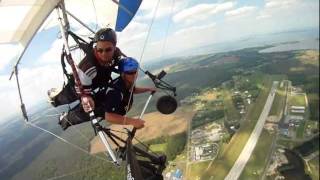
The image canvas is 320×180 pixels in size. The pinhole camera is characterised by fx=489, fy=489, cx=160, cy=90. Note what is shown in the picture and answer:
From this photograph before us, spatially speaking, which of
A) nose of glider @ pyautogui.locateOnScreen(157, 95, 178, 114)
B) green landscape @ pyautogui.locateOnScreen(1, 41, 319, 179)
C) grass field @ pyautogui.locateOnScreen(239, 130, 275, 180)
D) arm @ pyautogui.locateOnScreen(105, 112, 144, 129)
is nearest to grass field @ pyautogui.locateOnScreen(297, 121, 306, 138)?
green landscape @ pyautogui.locateOnScreen(1, 41, 319, 179)

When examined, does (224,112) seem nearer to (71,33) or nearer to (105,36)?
(71,33)

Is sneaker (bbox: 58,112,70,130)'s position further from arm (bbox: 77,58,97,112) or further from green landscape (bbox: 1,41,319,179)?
green landscape (bbox: 1,41,319,179)

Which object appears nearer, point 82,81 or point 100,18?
point 82,81

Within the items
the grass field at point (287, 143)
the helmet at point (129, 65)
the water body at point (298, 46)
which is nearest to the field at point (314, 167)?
the grass field at point (287, 143)

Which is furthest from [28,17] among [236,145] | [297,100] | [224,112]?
[297,100]

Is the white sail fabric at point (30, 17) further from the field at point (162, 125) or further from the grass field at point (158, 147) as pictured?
the grass field at point (158, 147)

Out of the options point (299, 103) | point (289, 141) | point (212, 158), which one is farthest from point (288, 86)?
point (212, 158)

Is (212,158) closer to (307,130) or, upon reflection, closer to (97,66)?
(307,130)
